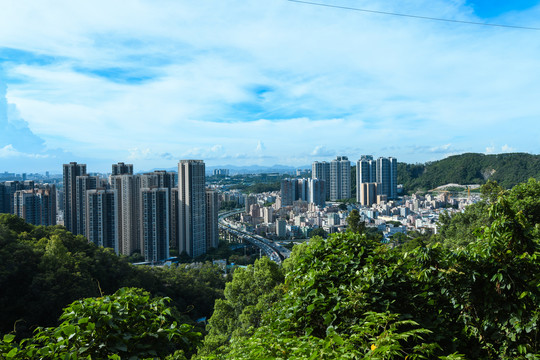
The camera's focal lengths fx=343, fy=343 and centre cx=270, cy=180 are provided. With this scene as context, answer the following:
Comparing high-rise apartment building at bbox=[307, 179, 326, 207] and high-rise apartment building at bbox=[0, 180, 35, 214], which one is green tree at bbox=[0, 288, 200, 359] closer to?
high-rise apartment building at bbox=[0, 180, 35, 214]

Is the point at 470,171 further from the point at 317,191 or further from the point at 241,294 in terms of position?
the point at 241,294

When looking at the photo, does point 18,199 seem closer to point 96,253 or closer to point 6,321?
point 96,253

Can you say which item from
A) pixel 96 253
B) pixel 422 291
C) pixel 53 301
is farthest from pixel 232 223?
pixel 422 291

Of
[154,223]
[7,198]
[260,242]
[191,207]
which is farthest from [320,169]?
[7,198]

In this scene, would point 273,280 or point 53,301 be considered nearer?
point 273,280

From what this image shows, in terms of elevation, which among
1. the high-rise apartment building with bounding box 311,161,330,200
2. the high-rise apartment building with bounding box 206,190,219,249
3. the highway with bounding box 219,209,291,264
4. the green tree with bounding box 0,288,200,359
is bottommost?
the highway with bounding box 219,209,291,264

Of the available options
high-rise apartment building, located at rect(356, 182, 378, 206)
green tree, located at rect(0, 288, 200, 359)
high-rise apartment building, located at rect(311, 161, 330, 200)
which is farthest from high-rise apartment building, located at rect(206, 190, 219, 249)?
high-rise apartment building, located at rect(311, 161, 330, 200)
